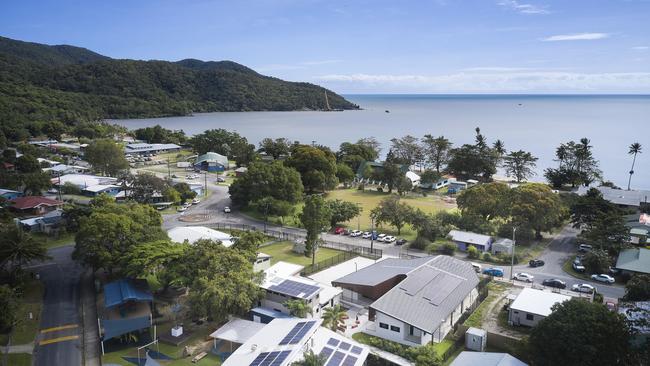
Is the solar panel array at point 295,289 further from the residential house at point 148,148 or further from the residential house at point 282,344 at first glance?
the residential house at point 148,148

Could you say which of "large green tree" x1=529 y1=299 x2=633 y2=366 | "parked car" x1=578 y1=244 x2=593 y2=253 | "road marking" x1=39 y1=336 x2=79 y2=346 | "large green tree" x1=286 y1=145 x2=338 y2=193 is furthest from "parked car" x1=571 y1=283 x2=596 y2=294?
"large green tree" x1=286 y1=145 x2=338 y2=193

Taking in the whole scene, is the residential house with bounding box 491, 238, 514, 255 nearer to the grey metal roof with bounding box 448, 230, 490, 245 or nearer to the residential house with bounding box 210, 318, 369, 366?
the grey metal roof with bounding box 448, 230, 490, 245

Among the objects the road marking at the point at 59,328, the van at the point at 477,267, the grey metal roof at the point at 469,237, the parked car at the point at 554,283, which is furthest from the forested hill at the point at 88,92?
the parked car at the point at 554,283

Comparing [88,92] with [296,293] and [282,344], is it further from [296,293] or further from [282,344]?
[282,344]

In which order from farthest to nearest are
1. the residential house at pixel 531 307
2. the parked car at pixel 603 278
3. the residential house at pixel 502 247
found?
the residential house at pixel 502 247
the parked car at pixel 603 278
the residential house at pixel 531 307

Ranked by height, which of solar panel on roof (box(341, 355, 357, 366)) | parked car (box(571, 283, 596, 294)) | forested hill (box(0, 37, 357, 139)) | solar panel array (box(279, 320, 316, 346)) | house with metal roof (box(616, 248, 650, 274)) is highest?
forested hill (box(0, 37, 357, 139))

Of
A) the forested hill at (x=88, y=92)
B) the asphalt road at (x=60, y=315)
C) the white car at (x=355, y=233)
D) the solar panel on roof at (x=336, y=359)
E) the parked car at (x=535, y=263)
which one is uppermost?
the forested hill at (x=88, y=92)

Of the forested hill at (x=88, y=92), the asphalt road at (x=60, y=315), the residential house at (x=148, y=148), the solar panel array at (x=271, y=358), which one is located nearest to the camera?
the solar panel array at (x=271, y=358)
